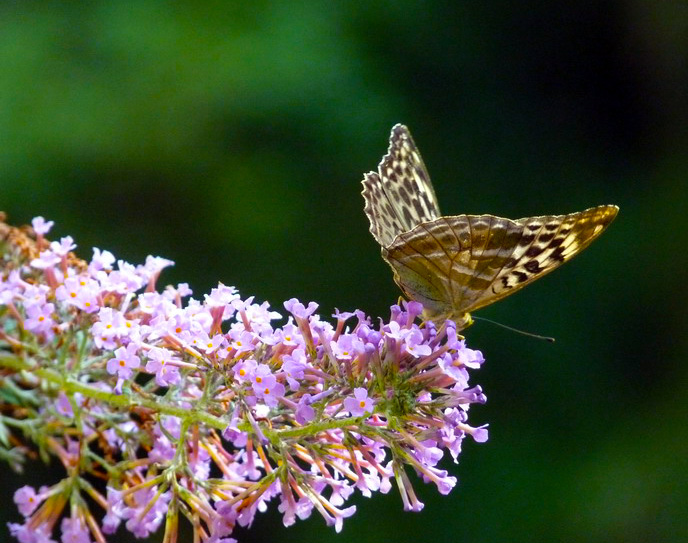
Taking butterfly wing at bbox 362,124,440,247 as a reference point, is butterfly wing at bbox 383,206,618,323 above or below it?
below

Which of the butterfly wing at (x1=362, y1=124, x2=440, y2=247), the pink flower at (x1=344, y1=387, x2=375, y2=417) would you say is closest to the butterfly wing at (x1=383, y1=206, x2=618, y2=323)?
the butterfly wing at (x1=362, y1=124, x2=440, y2=247)

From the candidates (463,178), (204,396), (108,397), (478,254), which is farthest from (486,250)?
(463,178)

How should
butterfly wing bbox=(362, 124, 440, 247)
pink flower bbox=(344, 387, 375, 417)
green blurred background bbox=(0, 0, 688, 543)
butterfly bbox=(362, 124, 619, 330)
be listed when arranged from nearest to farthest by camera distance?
pink flower bbox=(344, 387, 375, 417), butterfly bbox=(362, 124, 619, 330), butterfly wing bbox=(362, 124, 440, 247), green blurred background bbox=(0, 0, 688, 543)

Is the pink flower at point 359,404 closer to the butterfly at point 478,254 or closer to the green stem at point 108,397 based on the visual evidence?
the green stem at point 108,397

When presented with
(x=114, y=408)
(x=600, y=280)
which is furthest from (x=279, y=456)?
(x=600, y=280)

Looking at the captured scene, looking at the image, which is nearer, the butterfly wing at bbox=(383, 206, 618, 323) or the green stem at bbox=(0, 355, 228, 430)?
the green stem at bbox=(0, 355, 228, 430)

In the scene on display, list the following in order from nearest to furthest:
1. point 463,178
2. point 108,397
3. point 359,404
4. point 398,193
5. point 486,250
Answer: point 359,404, point 108,397, point 486,250, point 398,193, point 463,178

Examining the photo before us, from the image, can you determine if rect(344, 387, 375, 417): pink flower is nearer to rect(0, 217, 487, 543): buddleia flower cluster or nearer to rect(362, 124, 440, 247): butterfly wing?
rect(0, 217, 487, 543): buddleia flower cluster

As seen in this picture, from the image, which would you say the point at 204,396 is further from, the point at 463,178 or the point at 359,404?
the point at 463,178
